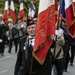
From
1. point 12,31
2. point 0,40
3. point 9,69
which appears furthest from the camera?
point 12,31

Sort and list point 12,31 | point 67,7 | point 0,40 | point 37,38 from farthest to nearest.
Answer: point 12,31
point 0,40
point 67,7
point 37,38

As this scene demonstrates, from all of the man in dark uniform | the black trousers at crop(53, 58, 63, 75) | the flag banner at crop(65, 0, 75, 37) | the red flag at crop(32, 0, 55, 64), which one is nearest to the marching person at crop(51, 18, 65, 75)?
the black trousers at crop(53, 58, 63, 75)

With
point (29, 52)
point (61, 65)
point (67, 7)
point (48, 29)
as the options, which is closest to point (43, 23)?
point (48, 29)

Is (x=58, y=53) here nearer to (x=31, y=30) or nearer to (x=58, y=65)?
(x=58, y=65)

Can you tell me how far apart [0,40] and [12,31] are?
2677mm

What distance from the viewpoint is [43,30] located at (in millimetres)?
5574

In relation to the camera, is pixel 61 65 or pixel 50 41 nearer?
pixel 50 41

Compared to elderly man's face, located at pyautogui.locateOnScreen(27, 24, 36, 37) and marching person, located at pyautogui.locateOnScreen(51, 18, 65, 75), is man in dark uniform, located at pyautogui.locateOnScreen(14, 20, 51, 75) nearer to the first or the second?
elderly man's face, located at pyautogui.locateOnScreen(27, 24, 36, 37)

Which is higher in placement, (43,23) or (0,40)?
(43,23)

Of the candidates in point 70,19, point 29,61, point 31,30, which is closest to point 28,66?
point 29,61

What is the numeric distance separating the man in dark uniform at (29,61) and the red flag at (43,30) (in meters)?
0.17

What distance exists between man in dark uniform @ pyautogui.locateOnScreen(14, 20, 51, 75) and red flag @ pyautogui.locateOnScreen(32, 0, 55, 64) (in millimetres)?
166

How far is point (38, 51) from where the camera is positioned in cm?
553

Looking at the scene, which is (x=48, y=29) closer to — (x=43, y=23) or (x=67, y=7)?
(x=43, y=23)
